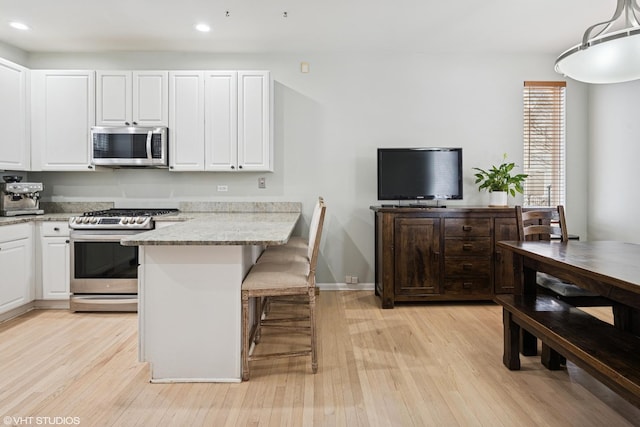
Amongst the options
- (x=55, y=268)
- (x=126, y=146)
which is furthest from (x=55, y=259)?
(x=126, y=146)

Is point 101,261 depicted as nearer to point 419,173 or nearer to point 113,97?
point 113,97

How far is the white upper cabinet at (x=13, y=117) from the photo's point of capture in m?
3.35

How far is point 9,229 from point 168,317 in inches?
84.1

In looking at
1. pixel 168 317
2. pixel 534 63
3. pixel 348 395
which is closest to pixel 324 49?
pixel 534 63

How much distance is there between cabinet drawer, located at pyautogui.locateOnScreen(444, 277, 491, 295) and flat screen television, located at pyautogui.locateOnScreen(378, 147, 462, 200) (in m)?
0.83

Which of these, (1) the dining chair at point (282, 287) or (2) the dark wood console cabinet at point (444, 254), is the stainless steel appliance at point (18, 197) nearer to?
(1) the dining chair at point (282, 287)

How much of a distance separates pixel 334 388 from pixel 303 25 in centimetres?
301

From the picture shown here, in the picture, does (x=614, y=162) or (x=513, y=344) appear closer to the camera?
(x=513, y=344)

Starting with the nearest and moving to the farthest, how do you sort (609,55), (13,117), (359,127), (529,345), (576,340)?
(576,340) < (609,55) < (529,345) < (13,117) < (359,127)

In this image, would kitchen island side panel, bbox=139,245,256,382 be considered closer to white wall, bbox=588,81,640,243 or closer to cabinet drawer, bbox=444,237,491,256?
cabinet drawer, bbox=444,237,491,256

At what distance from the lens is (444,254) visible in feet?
11.4

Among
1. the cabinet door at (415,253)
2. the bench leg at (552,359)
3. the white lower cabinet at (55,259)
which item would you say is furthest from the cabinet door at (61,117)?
the bench leg at (552,359)

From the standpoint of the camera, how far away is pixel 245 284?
209 cm

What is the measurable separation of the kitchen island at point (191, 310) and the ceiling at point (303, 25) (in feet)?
7.01
